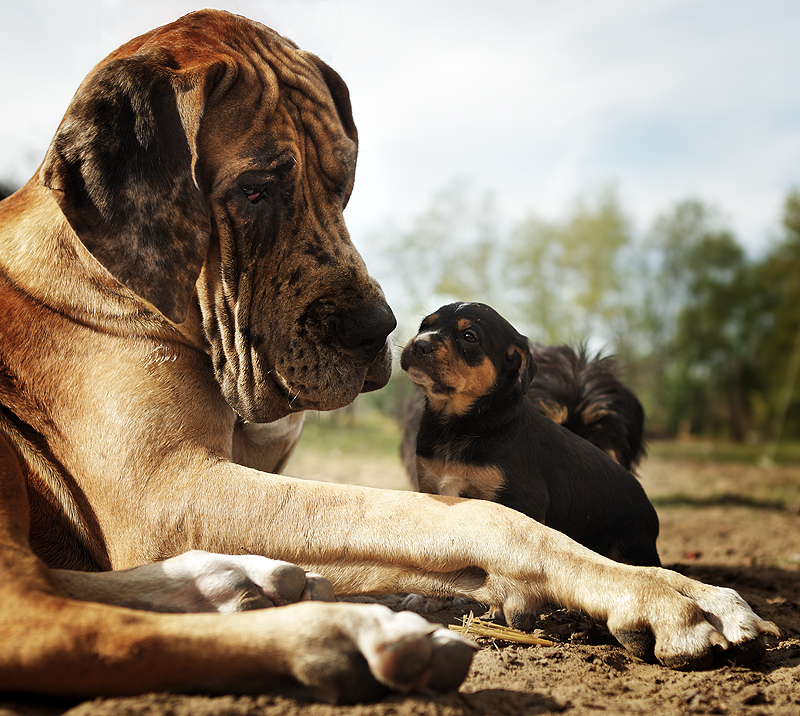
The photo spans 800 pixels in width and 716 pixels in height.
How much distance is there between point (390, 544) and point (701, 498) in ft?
22.4

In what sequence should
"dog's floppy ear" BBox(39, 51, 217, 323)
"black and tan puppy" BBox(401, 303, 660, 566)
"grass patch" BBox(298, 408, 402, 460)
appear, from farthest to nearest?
"grass patch" BBox(298, 408, 402, 460) < "black and tan puppy" BBox(401, 303, 660, 566) < "dog's floppy ear" BBox(39, 51, 217, 323)

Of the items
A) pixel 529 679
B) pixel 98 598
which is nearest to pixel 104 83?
pixel 98 598

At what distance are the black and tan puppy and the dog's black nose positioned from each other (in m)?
Result: 0.47

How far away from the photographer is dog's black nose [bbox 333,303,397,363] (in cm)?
279

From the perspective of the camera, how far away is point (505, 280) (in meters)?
19.6

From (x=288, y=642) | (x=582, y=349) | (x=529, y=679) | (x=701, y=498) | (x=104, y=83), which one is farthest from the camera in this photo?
(x=701, y=498)

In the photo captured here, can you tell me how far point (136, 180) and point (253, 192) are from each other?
430 millimetres

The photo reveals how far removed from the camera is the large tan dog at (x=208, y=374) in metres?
2.28

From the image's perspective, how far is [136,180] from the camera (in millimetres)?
2586

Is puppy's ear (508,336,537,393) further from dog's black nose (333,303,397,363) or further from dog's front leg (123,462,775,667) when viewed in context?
dog's front leg (123,462,775,667)

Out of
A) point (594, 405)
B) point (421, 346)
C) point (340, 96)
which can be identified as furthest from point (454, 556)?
point (340, 96)

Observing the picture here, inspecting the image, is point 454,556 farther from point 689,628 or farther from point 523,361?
point 523,361

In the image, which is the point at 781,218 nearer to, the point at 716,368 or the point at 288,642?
the point at 716,368

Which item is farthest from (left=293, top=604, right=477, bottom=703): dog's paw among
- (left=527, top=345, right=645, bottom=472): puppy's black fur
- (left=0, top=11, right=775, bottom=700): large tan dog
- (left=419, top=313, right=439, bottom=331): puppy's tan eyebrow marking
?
(left=527, top=345, right=645, bottom=472): puppy's black fur
